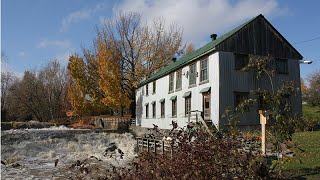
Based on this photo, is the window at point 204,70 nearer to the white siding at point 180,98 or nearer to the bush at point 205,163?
the white siding at point 180,98

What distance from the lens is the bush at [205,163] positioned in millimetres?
4590

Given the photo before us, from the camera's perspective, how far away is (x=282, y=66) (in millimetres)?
24906

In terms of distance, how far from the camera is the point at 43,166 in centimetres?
1942

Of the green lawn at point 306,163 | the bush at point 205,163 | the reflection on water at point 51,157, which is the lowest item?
the reflection on water at point 51,157

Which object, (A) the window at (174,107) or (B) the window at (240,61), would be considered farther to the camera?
(A) the window at (174,107)

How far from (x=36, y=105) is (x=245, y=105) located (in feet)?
211

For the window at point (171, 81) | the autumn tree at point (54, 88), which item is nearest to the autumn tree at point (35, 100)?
the autumn tree at point (54, 88)

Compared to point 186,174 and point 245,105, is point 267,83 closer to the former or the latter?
point 245,105

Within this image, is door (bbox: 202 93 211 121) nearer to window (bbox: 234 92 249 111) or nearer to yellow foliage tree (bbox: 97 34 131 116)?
window (bbox: 234 92 249 111)

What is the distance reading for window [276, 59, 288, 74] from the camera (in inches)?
972

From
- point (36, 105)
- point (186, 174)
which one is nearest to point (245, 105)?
point (186, 174)

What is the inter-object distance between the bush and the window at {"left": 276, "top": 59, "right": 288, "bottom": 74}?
20.7 metres

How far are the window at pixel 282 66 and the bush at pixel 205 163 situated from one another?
67.9 ft

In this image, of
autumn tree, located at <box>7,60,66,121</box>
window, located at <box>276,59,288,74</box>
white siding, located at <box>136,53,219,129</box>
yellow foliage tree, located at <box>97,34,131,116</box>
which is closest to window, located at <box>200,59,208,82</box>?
white siding, located at <box>136,53,219,129</box>
